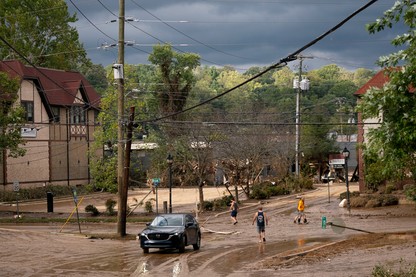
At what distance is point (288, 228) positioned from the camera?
43375 mm

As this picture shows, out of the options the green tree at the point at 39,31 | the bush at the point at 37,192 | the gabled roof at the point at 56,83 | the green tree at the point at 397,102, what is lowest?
the bush at the point at 37,192

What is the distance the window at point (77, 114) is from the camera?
78312 millimetres

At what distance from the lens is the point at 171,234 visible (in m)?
31.1

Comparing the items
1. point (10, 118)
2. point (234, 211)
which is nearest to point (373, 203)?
point (234, 211)

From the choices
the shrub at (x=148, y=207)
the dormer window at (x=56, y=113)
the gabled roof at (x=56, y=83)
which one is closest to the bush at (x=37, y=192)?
the dormer window at (x=56, y=113)

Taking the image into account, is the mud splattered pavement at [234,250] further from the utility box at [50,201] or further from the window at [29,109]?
the window at [29,109]

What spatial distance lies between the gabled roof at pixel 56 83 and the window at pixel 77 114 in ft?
3.05

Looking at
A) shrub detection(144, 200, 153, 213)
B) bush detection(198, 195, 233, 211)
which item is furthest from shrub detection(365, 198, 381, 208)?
shrub detection(144, 200, 153, 213)

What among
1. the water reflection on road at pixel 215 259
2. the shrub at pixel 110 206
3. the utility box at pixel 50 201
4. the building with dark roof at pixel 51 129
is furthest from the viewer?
the building with dark roof at pixel 51 129

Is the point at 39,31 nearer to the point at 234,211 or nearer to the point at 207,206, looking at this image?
the point at 207,206

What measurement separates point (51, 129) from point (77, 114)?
4.60 metres

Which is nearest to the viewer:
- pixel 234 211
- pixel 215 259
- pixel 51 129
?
pixel 215 259

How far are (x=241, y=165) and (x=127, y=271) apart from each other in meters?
37.3

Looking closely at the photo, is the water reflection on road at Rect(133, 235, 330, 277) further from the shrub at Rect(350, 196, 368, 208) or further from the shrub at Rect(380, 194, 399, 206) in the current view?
the shrub at Rect(350, 196, 368, 208)
